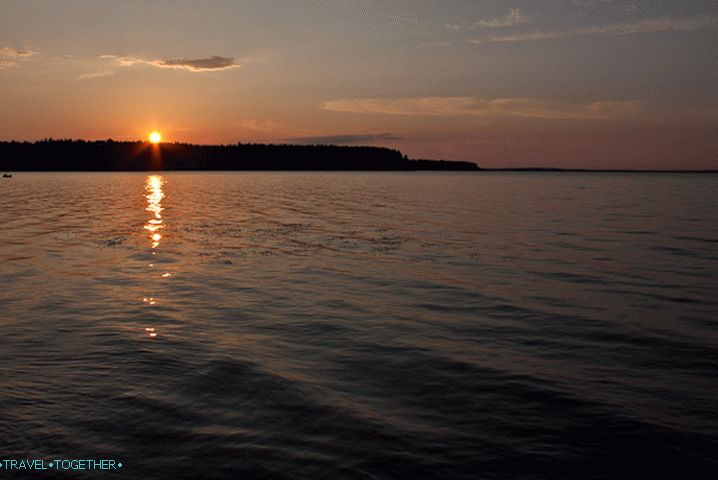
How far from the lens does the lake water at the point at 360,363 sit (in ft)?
26.8

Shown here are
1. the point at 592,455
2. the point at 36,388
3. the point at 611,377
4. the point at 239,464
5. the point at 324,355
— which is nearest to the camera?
the point at 239,464

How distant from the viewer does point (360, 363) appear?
39.8 feet

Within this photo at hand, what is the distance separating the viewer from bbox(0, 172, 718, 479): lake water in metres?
8.18

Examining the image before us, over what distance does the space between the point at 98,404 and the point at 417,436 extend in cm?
508

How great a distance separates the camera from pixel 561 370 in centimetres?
1184

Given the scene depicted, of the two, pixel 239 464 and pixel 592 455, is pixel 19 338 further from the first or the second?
pixel 592 455

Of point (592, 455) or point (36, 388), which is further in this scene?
point (36, 388)

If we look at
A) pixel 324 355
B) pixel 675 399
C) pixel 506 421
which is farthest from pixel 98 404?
pixel 675 399

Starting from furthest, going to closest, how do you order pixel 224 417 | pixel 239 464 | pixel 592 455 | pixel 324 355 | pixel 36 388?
1. pixel 324 355
2. pixel 36 388
3. pixel 224 417
4. pixel 592 455
5. pixel 239 464

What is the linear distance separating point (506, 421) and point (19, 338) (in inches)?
419

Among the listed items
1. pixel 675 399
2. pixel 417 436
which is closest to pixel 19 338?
pixel 417 436

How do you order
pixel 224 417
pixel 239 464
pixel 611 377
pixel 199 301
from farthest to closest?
pixel 199 301 → pixel 611 377 → pixel 224 417 → pixel 239 464

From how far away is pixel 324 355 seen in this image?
12.6m

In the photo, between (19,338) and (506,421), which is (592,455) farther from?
(19,338)
